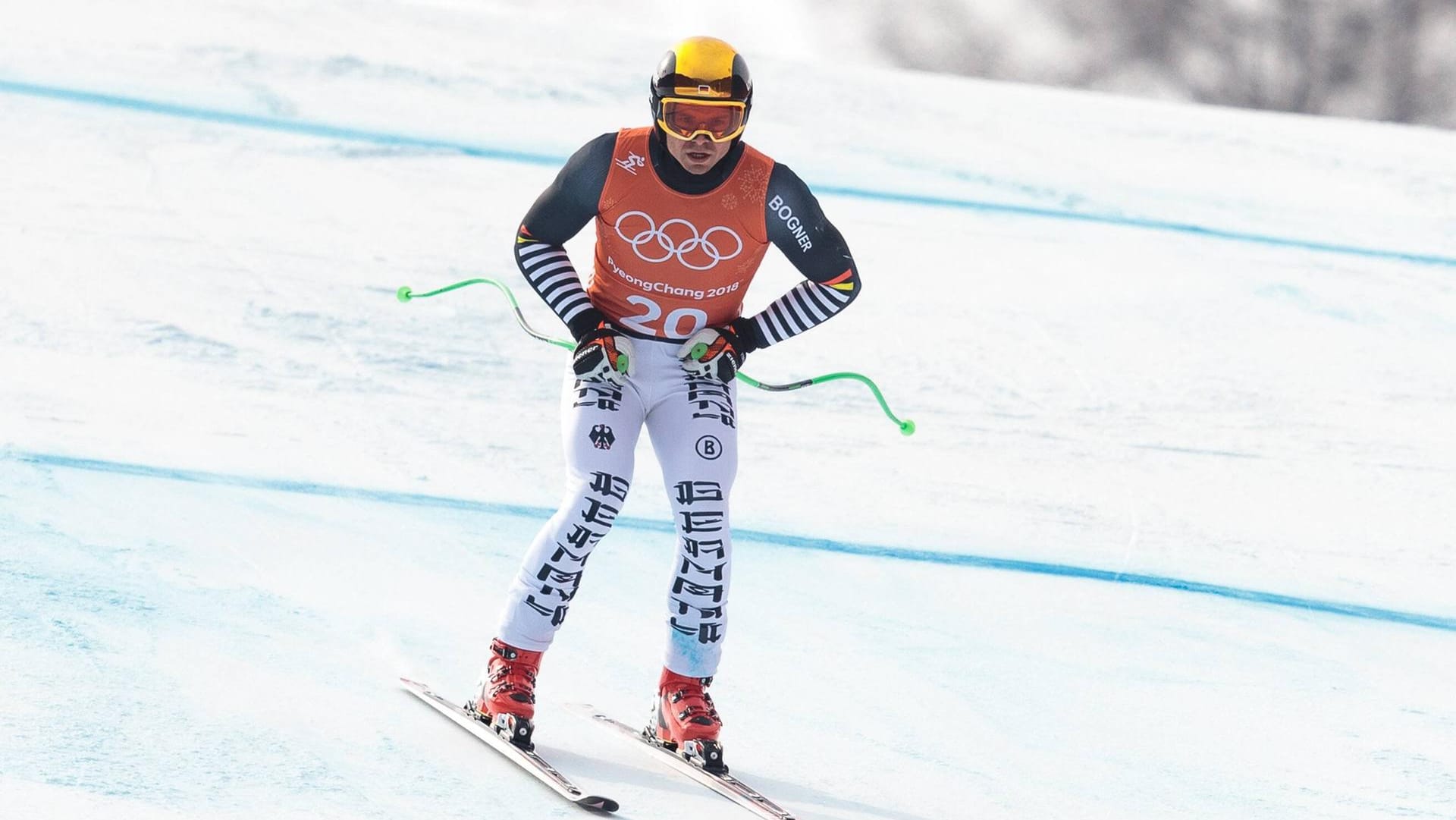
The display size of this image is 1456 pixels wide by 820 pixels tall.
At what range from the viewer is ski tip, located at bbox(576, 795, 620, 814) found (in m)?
2.96

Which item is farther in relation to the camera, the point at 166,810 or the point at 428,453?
the point at 428,453

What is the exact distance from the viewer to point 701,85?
3.19 meters

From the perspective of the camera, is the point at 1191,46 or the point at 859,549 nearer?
the point at 859,549

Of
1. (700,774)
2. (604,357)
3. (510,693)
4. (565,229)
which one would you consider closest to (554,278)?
(565,229)

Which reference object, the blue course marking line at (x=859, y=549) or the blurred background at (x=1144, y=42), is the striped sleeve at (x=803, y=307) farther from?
the blurred background at (x=1144, y=42)

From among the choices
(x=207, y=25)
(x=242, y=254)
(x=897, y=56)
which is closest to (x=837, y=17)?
(x=897, y=56)

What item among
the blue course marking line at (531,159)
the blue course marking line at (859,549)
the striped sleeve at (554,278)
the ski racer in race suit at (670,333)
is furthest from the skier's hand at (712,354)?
the blue course marking line at (531,159)

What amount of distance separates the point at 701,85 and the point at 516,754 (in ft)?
4.59

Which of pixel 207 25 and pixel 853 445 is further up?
pixel 207 25

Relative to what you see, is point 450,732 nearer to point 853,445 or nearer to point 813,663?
point 813,663

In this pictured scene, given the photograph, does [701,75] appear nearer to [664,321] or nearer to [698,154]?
[698,154]

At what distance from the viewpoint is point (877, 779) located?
332cm

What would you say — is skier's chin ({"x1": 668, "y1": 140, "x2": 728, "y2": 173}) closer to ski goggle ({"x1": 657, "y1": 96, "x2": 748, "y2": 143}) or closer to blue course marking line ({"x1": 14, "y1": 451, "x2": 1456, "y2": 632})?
ski goggle ({"x1": 657, "y1": 96, "x2": 748, "y2": 143})

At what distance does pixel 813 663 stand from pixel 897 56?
55.8 ft
